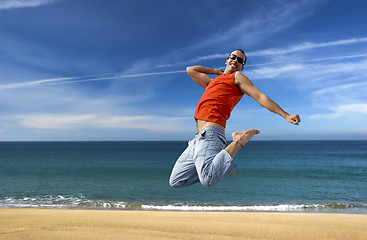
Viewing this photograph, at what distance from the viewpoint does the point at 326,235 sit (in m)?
5.60

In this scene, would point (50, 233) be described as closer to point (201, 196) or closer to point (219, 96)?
point (219, 96)

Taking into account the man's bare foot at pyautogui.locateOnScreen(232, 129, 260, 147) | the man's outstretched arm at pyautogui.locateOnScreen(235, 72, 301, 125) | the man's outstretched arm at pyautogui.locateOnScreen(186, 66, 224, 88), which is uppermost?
the man's outstretched arm at pyautogui.locateOnScreen(186, 66, 224, 88)

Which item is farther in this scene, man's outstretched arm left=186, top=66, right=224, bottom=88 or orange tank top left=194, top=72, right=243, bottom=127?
man's outstretched arm left=186, top=66, right=224, bottom=88

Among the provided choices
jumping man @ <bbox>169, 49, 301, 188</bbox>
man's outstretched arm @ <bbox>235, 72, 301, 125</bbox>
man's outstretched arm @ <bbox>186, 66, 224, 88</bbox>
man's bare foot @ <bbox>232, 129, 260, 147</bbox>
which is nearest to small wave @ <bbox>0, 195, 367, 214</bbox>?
man's outstretched arm @ <bbox>186, 66, 224, 88</bbox>

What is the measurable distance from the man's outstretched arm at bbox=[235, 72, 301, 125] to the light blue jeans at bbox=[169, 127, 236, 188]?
1.97ft

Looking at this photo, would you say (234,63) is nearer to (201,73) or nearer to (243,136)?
(201,73)

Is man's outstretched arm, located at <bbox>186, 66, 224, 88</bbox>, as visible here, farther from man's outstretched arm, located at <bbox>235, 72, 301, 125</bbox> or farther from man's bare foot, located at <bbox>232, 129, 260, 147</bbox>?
man's bare foot, located at <bbox>232, 129, 260, 147</bbox>

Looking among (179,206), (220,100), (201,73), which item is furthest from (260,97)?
(179,206)

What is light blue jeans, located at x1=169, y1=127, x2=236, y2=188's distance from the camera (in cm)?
297

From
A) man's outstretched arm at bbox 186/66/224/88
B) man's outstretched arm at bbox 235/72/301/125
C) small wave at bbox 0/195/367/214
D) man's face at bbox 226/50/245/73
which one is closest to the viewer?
man's outstretched arm at bbox 235/72/301/125

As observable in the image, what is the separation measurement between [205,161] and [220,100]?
0.81 m

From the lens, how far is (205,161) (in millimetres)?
3021

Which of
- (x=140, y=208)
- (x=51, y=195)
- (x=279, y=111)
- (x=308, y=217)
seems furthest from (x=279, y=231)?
(x=51, y=195)

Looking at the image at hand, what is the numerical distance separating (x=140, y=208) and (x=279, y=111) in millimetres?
11346
